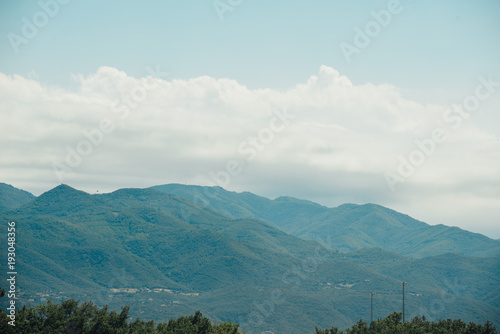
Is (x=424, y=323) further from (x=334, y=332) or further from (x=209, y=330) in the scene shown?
(x=209, y=330)

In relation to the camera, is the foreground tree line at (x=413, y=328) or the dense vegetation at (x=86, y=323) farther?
the foreground tree line at (x=413, y=328)

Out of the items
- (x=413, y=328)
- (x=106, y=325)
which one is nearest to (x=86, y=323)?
(x=106, y=325)

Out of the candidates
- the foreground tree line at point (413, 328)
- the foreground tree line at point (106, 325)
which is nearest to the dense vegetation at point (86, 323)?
the foreground tree line at point (106, 325)

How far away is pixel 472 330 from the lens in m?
105

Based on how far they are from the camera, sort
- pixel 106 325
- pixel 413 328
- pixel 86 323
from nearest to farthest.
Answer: pixel 106 325 < pixel 86 323 < pixel 413 328

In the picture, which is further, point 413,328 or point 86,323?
point 413,328

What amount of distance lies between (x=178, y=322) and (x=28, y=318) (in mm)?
30073

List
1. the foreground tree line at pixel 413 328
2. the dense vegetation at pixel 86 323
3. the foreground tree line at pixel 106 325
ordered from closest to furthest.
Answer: the dense vegetation at pixel 86 323
the foreground tree line at pixel 106 325
the foreground tree line at pixel 413 328

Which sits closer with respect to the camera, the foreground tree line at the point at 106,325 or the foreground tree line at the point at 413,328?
the foreground tree line at the point at 106,325

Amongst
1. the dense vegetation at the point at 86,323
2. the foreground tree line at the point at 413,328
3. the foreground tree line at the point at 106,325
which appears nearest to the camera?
the dense vegetation at the point at 86,323

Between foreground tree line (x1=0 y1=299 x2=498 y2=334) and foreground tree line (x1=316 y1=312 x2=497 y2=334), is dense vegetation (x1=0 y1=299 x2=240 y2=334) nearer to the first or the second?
foreground tree line (x1=0 y1=299 x2=498 y2=334)

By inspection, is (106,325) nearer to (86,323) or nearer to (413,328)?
(86,323)

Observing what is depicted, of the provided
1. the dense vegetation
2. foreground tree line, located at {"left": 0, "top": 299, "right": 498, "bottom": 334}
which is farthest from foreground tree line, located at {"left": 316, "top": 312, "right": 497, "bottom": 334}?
the dense vegetation

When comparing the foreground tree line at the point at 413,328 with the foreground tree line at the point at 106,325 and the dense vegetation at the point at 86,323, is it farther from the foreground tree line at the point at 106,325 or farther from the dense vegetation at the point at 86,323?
the dense vegetation at the point at 86,323
